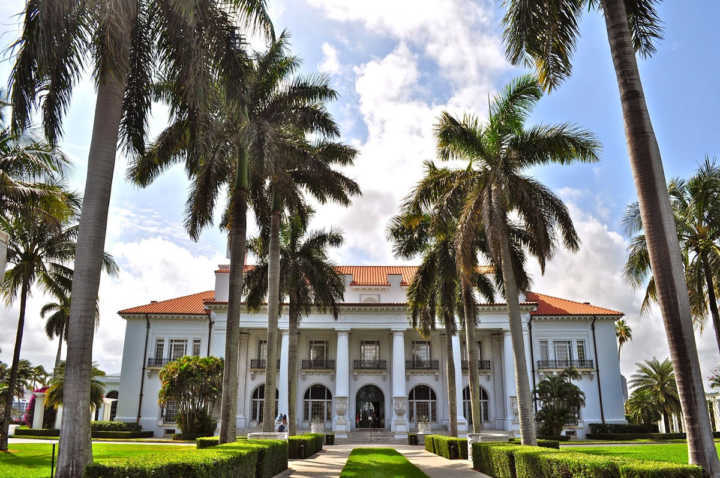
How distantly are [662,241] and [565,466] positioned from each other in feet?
13.9

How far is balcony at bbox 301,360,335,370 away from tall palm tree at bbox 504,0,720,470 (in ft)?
106

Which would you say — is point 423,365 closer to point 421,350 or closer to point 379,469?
point 421,350

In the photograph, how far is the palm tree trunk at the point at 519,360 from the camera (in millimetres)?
15164

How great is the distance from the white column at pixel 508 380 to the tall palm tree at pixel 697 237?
1612 centimetres

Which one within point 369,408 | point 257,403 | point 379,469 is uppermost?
point 257,403

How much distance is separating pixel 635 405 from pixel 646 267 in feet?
112

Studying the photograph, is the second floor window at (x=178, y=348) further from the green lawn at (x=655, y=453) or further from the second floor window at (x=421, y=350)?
the green lawn at (x=655, y=453)

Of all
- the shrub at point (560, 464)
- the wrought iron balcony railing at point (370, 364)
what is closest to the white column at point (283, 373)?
the wrought iron balcony railing at point (370, 364)

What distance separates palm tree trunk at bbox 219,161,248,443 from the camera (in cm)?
1666

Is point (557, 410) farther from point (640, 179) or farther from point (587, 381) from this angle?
point (640, 179)

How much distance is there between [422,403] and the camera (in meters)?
42.1

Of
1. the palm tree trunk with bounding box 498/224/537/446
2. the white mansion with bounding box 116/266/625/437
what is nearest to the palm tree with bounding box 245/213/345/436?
the palm tree trunk with bounding box 498/224/537/446

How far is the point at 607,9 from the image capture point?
34.8 feet

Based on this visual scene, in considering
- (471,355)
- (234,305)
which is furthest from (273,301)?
(471,355)
